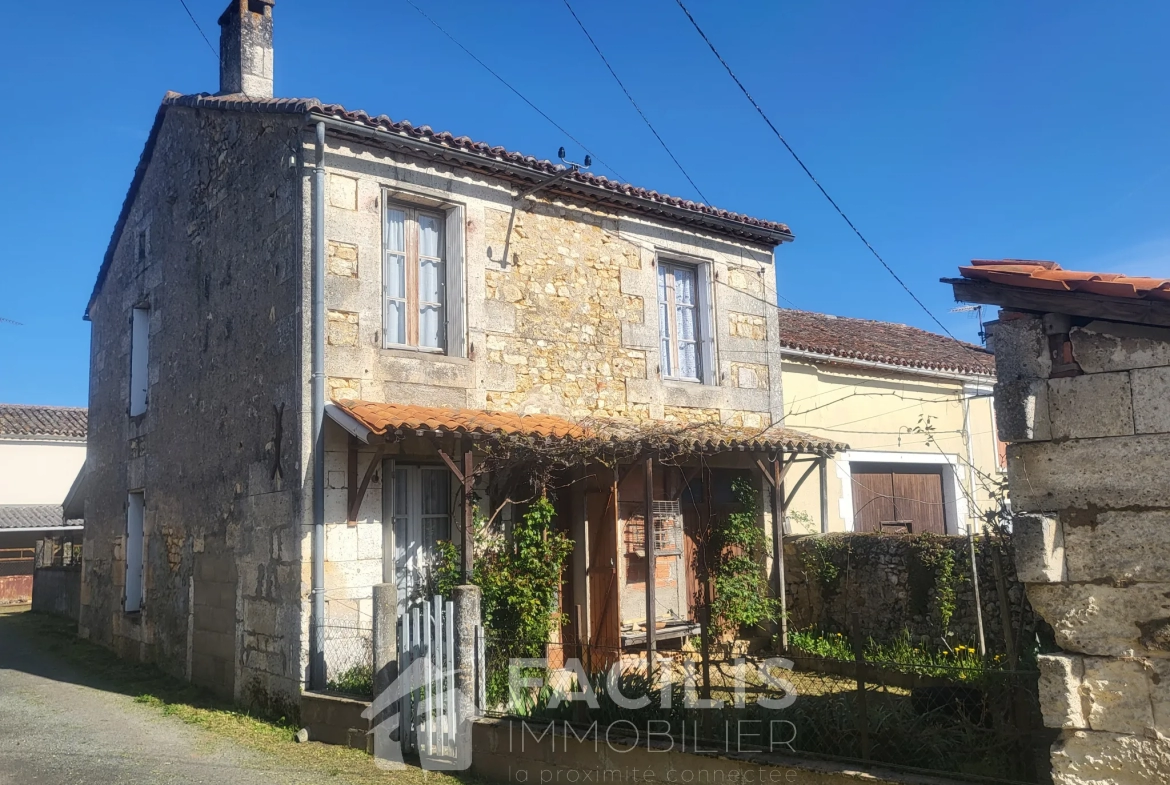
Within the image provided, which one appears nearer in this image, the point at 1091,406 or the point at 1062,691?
the point at 1062,691

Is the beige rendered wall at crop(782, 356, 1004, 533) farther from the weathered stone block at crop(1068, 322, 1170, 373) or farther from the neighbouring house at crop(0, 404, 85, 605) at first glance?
the neighbouring house at crop(0, 404, 85, 605)

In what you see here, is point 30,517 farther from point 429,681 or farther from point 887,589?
point 887,589

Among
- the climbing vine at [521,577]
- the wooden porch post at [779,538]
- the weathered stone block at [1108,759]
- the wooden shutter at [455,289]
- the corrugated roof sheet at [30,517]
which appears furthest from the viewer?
the corrugated roof sheet at [30,517]

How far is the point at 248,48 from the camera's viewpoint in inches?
426

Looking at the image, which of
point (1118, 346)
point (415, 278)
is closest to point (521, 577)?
point (415, 278)

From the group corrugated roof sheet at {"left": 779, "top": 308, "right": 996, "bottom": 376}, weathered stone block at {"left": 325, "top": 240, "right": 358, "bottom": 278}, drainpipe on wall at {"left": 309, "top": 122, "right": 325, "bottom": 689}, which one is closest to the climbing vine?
drainpipe on wall at {"left": 309, "top": 122, "right": 325, "bottom": 689}

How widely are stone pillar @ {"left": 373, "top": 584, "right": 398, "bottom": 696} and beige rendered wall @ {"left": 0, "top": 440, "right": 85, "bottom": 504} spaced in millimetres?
26023

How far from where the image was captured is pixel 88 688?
9891 mm

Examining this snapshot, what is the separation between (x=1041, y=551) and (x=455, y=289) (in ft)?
20.4

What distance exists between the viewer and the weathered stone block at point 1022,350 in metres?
4.64

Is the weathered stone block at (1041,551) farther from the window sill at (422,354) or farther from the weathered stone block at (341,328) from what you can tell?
the weathered stone block at (341,328)

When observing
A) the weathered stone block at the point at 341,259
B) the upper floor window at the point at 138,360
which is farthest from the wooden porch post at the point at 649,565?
the upper floor window at the point at 138,360

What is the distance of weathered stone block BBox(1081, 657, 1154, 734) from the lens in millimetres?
4250

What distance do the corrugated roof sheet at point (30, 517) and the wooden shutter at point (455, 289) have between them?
20.9m
